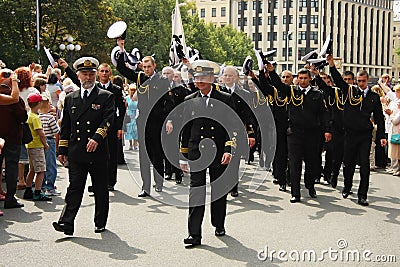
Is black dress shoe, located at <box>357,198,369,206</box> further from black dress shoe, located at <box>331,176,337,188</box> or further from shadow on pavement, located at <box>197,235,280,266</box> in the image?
shadow on pavement, located at <box>197,235,280,266</box>

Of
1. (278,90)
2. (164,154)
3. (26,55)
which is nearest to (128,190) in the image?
(164,154)

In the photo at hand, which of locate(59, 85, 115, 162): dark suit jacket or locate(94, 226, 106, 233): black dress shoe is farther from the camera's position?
locate(94, 226, 106, 233): black dress shoe

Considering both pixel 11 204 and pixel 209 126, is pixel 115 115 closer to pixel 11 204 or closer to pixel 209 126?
pixel 11 204

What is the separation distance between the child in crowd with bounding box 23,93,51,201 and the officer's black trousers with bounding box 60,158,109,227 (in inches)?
89.8

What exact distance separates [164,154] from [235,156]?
259 centimetres

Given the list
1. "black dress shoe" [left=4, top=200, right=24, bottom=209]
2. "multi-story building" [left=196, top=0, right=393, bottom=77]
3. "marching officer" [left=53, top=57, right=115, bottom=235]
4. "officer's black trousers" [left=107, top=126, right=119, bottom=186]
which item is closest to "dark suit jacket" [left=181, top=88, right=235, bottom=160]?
"marching officer" [left=53, top=57, right=115, bottom=235]

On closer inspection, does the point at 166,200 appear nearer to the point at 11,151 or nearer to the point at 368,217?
the point at 11,151

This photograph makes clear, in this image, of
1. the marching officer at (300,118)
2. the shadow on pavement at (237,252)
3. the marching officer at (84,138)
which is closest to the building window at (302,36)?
the marching officer at (300,118)

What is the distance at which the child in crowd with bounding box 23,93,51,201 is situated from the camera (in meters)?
9.77

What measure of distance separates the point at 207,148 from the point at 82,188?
5.35 ft

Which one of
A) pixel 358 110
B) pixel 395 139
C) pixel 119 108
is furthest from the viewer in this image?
pixel 395 139

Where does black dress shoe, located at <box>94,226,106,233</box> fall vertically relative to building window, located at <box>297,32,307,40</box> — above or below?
below

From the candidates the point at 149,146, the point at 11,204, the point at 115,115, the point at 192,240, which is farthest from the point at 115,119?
the point at 192,240

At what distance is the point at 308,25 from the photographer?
375 ft
